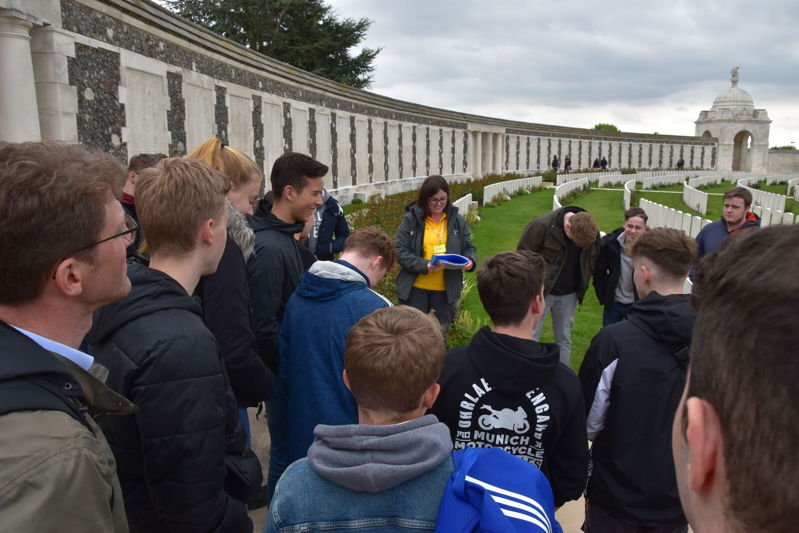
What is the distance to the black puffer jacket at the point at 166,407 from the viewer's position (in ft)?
5.82

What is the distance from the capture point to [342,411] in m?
2.78

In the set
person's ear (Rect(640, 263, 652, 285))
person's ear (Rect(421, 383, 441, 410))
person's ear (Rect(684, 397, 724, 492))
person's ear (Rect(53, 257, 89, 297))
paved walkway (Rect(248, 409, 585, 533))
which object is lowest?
paved walkway (Rect(248, 409, 585, 533))

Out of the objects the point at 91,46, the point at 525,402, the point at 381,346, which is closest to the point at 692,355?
the point at 381,346

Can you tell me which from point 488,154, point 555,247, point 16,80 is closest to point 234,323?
point 555,247

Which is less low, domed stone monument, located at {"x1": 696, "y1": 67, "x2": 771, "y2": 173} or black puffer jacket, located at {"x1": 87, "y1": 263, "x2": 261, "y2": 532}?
domed stone monument, located at {"x1": 696, "y1": 67, "x2": 771, "y2": 173}

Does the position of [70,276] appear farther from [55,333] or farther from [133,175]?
[133,175]

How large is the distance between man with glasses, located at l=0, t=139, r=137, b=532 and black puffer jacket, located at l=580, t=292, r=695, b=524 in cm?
209

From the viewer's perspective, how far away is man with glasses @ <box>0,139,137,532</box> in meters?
1.12

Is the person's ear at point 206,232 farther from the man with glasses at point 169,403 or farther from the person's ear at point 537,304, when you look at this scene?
the person's ear at point 537,304

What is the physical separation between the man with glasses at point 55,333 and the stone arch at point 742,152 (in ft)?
260

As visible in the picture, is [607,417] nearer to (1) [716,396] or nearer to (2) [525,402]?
(2) [525,402]

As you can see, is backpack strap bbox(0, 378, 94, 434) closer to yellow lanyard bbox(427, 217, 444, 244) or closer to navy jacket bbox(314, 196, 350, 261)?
navy jacket bbox(314, 196, 350, 261)

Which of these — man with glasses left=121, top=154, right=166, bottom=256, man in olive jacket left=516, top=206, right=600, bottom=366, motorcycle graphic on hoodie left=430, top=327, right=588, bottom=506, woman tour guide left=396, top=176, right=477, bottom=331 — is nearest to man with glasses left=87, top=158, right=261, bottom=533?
motorcycle graphic on hoodie left=430, top=327, right=588, bottom=506

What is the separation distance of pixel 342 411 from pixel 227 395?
899 mm
